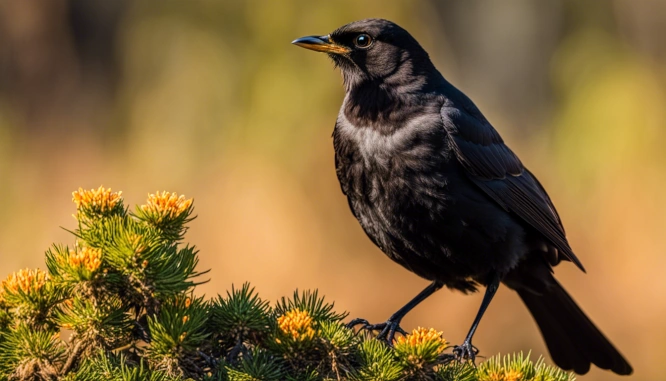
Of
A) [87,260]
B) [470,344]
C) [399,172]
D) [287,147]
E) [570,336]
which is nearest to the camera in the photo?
[87,260]

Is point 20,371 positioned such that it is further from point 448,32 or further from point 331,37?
point 448,32

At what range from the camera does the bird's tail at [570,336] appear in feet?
13.9

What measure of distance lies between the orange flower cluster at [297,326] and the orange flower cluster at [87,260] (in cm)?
53

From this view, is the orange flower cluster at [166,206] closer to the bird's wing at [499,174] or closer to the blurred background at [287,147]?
the bird's wing at [499,174]

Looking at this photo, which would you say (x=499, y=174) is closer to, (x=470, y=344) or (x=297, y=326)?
(x=470, y=344)

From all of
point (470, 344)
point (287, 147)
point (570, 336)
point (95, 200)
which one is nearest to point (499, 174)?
point (470, 344)

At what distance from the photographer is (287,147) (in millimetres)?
6715

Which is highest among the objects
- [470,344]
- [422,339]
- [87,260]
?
[470,344]

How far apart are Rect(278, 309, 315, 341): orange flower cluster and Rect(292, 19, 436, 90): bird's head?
1673 mm

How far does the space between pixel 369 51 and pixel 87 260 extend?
200cm

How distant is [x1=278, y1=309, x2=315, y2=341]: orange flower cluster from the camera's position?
2361 millimetres

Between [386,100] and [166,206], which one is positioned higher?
[386,100]

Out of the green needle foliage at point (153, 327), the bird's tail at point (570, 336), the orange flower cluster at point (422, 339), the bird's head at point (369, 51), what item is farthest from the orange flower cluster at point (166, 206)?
the bird's tail at point (570, 336)

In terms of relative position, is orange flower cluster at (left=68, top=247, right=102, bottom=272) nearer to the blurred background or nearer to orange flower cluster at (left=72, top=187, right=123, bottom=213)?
orange flower cluster at (left=72, top=187, right=123, bottom=213)
